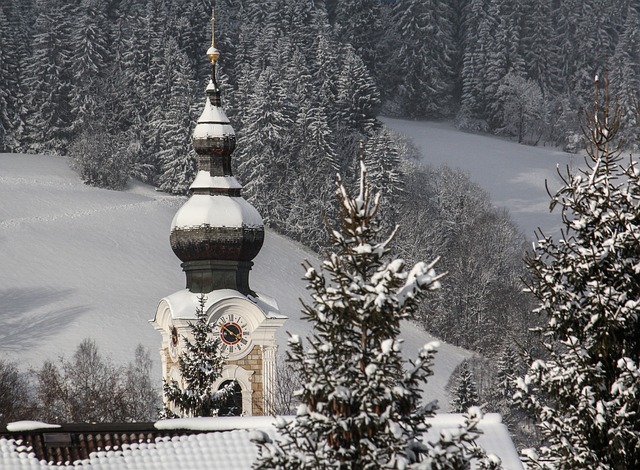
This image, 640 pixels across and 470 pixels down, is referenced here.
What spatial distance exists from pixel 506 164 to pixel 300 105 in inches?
849

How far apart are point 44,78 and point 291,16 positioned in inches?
865

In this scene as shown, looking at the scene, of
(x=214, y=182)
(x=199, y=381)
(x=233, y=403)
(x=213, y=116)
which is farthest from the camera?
(x=213, y=116)

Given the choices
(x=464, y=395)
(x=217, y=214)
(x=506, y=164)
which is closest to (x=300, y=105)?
(x=506, y=164)

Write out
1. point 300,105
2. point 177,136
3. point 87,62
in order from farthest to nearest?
point 87,62, point 300,105, point 177,136

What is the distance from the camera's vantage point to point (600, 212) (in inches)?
629

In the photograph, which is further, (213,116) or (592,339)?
(213,116)

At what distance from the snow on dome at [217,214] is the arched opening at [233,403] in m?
3.50

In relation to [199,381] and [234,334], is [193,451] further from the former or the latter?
[234,334]

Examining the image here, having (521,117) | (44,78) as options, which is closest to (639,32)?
(521,117)

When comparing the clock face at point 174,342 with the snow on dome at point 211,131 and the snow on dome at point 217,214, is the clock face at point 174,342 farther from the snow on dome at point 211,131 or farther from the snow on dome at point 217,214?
the snow on dome at point 211,131

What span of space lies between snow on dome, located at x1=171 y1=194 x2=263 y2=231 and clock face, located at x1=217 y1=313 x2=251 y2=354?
2177 mm

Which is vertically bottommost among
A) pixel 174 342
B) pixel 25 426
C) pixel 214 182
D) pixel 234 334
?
pixel 174 342

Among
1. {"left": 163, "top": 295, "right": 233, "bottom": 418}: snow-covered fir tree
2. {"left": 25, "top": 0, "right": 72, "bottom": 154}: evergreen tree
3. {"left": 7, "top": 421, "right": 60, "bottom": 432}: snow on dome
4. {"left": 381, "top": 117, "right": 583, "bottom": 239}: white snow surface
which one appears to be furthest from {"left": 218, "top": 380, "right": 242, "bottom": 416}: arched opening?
{"left": 381, "top": 117, "right": 583, "bottom": 239}: white snow surface

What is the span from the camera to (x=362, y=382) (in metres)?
14.0
